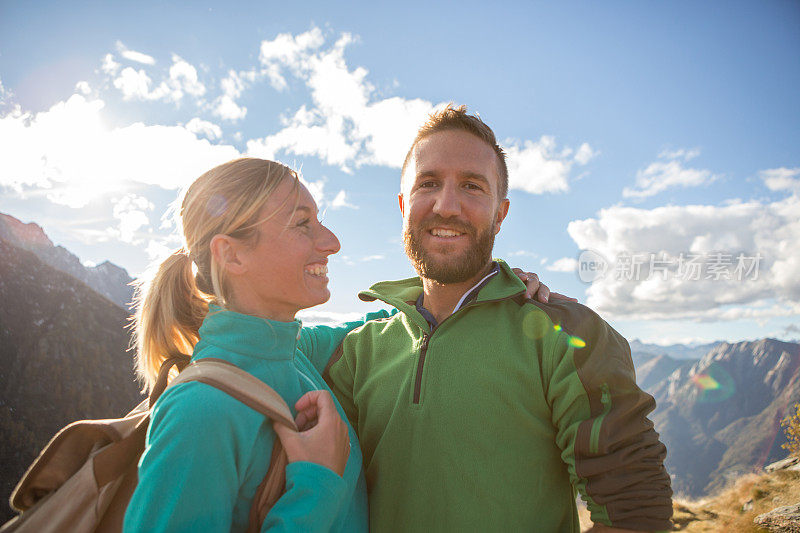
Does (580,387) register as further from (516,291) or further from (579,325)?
(516,291)

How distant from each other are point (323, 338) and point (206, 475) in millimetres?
2449

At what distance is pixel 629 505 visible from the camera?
256 cm

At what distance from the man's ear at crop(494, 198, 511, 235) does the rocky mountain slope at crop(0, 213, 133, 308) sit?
119202 mm

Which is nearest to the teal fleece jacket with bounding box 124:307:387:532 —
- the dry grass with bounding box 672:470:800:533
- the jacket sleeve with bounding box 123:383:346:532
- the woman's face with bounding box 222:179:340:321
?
the jacket sleeve with bounding box 123:383:346:532

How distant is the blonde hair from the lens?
113 inches

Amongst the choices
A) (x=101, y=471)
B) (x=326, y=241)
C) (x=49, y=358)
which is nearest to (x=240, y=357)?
(x=101, y=471)

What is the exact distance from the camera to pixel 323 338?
435 centimetres

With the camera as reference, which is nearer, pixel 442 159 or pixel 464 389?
pixel 464 389

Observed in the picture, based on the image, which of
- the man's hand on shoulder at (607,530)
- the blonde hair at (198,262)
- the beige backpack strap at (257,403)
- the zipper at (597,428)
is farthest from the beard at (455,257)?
the man's hand on shoulder at (607,530)

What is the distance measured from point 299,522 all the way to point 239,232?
1.74m

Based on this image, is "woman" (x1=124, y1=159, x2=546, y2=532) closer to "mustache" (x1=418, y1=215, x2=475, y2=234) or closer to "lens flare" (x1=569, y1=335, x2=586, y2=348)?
"mustache" (x1=418, y1=215, x2=475, y2=234)

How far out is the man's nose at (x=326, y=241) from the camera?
3.16 meters

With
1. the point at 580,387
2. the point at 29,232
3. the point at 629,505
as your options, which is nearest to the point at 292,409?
the point at 580,387

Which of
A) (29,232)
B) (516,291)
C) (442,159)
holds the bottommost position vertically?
(516,291)
